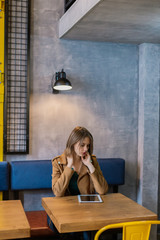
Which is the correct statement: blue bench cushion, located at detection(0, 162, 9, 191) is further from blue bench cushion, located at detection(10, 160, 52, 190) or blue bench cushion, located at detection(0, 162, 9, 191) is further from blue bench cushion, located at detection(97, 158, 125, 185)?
blue bench cushion, located at detection(97, 158, 125, 185)

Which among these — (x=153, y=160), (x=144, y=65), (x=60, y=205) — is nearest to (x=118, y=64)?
(x=144, y=65)

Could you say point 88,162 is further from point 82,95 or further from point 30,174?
point 82,95

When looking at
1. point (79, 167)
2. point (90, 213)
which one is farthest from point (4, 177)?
point (90, 213)

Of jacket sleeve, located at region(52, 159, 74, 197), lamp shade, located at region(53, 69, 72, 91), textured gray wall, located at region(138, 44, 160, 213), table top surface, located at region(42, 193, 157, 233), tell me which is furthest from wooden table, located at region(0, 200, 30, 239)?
textured gray wall, located at region(138, 44, 160, 213)

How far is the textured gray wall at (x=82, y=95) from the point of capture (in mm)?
4184

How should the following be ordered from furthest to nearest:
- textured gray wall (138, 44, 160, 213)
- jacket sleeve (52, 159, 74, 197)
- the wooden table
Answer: textured gray wall (138, 44, 160, 213) → jacket sleeve (52, 159, 74, 197) → the wooden table

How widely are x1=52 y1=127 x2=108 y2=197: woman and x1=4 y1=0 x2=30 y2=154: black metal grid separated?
1.08 metres

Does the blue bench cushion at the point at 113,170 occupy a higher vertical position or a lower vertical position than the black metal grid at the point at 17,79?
lower

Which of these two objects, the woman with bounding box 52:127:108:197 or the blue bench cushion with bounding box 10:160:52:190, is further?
the blue bench cushion with bounding box 10:160:52:190

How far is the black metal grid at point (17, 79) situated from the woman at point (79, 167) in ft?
3.53

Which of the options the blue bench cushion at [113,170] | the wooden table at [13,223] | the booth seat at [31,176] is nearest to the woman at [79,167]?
the wooden table at [13,223]

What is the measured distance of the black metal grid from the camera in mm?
4035

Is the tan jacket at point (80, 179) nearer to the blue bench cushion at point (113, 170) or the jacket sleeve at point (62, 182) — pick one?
the jacket sleeve at point (62, 182)

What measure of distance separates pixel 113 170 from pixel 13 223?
2.19 meters
